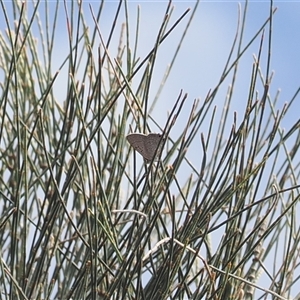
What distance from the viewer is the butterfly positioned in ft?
2.26

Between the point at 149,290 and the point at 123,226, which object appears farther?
the point at 123,226

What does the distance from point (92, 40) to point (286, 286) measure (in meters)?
0.45

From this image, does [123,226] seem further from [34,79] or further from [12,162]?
[34,79]

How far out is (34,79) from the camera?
1254 millimetres

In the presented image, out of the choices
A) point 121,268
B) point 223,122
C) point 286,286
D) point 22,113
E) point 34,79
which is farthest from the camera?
point 34,79

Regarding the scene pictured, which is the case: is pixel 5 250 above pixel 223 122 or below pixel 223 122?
below

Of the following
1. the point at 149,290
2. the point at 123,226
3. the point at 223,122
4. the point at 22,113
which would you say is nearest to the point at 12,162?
the point at 22,113

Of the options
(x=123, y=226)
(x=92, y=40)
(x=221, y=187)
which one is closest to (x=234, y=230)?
(x=221, y=187)

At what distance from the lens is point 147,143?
0.70 metres

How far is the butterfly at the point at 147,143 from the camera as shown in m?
0.69

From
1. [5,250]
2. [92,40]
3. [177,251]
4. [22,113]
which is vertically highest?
[92,40]

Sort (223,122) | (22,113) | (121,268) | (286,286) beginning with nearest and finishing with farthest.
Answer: (121,268)
(286,286)
(223,122)
(22,113)

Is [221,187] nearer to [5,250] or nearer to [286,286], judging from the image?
[286,286]

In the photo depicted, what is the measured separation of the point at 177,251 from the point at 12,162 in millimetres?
543
